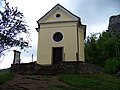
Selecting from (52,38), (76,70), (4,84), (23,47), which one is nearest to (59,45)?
(52,38)

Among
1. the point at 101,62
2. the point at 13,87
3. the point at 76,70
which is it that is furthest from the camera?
the point at 101,62

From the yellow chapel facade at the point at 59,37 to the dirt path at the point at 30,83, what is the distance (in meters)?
7.52

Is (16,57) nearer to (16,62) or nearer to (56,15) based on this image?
(16,62)

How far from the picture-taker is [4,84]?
16.7m

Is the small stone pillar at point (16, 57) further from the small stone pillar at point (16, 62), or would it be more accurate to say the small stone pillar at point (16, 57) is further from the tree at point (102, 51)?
the tree at point (102, 51)

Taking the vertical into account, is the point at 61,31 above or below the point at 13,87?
above

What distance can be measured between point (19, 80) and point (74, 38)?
10093mm

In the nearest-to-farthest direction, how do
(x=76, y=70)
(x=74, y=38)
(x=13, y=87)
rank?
(x=13, y=87) < (x=76, y=70) < (x=74, y=38)

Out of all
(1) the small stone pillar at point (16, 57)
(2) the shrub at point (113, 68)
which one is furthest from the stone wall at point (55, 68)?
(2) the shrub at point (113, 68)

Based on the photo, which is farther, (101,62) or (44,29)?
(101,62)

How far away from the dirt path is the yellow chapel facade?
24.7 ft

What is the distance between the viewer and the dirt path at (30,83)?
52.0 feet

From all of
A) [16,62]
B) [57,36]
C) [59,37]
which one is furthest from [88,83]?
[57,36]

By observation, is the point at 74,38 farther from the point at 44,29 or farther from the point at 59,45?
the point at 44,29
